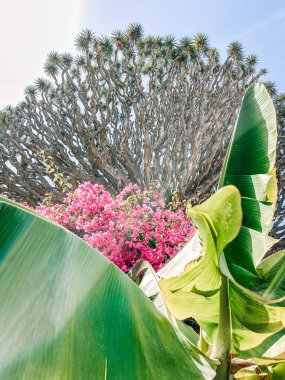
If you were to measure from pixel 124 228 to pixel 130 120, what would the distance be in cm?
789

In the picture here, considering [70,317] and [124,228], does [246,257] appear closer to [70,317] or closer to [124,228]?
[70,317]

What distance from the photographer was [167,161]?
10820mm

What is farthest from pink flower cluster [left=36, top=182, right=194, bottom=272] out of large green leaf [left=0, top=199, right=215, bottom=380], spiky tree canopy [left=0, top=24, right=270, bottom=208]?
spiky tree canopy [left=0, top=24, right=270, bottom=208]

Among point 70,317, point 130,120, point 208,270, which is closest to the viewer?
point 70,317

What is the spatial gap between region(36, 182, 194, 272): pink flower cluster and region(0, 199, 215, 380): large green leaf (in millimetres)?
3117

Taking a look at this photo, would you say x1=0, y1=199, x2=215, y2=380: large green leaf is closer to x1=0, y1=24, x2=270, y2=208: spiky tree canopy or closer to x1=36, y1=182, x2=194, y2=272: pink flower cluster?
x1=36, y1=182, x2=194, y2=272: pink flower cluster

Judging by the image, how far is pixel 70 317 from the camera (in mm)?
824

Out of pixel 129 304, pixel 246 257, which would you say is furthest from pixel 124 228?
pixel 129 304

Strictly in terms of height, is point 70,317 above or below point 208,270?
above

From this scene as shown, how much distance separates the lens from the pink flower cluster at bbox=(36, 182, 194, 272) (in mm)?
4188

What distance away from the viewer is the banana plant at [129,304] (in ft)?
2.61

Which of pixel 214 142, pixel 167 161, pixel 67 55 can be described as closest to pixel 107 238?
pixel 167 161

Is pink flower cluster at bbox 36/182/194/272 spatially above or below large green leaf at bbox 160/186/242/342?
below

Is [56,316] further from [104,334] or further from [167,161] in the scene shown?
[167,161]
